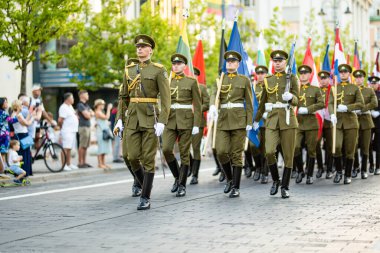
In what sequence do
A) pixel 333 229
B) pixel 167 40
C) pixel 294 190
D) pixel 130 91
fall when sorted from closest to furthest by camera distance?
pixel 333 229 < pixel 130 91 < pixel 294 190 < pixel 167 40

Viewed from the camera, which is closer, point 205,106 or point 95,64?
point 205,106

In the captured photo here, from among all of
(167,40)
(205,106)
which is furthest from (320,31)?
(205,106)

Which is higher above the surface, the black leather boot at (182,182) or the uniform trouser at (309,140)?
the uniform trouser at (309,140)

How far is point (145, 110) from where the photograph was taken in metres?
11.1

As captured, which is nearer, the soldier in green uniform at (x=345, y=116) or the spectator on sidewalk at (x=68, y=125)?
the soldier in green uniform at (x=345, y=116)

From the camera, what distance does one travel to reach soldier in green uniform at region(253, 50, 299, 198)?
1272 cm

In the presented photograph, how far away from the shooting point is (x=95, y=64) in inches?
1182

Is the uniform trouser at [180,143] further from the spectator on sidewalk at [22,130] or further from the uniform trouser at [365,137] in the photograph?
the uniform trouser at [365,137]

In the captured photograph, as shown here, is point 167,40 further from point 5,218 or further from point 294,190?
point 5,218

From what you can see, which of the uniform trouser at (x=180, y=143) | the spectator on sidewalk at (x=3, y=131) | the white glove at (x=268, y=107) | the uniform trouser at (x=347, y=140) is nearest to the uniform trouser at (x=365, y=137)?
the uniform trouser at (x=347, y=140)

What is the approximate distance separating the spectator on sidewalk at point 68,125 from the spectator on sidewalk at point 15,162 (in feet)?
10.4

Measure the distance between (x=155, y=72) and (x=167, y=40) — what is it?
2134cm

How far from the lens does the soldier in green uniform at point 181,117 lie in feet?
43.5

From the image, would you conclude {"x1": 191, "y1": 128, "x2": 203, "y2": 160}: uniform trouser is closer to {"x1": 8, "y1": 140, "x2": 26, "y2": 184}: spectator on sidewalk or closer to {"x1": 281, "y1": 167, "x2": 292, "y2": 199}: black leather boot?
{"x1": 281, "y1": 167, "x2": 292, "y2": 199}: black leather boot
